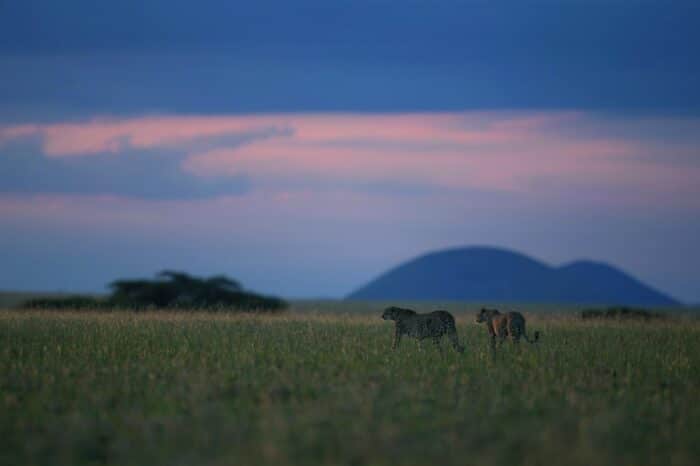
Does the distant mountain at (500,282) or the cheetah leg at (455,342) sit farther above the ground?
the distant mountain at (500,282)

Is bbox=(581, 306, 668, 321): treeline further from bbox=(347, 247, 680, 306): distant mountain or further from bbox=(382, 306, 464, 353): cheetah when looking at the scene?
bbox=(347, 247, 680, 306): distant mountain

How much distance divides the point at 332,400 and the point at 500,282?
16843 cm

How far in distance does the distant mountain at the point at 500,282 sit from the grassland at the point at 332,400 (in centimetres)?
15155

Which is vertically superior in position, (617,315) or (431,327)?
(617,315)

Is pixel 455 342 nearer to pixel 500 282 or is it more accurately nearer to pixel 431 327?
pixel 431 327

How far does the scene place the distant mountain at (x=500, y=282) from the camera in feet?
569

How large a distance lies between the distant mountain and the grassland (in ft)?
497

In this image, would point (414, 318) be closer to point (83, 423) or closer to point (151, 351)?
point (151, 351)

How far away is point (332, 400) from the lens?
12.2 m

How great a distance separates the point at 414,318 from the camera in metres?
18.4

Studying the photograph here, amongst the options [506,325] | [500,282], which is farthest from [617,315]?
[500,282]

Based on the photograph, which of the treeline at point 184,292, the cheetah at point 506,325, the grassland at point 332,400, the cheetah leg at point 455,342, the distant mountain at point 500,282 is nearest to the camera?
the grassland at point 332,400

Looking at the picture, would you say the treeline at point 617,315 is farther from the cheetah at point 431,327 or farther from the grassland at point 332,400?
the cheetah at point 431,327

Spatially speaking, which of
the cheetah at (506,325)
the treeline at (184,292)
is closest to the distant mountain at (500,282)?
the treeline at (184,292)
